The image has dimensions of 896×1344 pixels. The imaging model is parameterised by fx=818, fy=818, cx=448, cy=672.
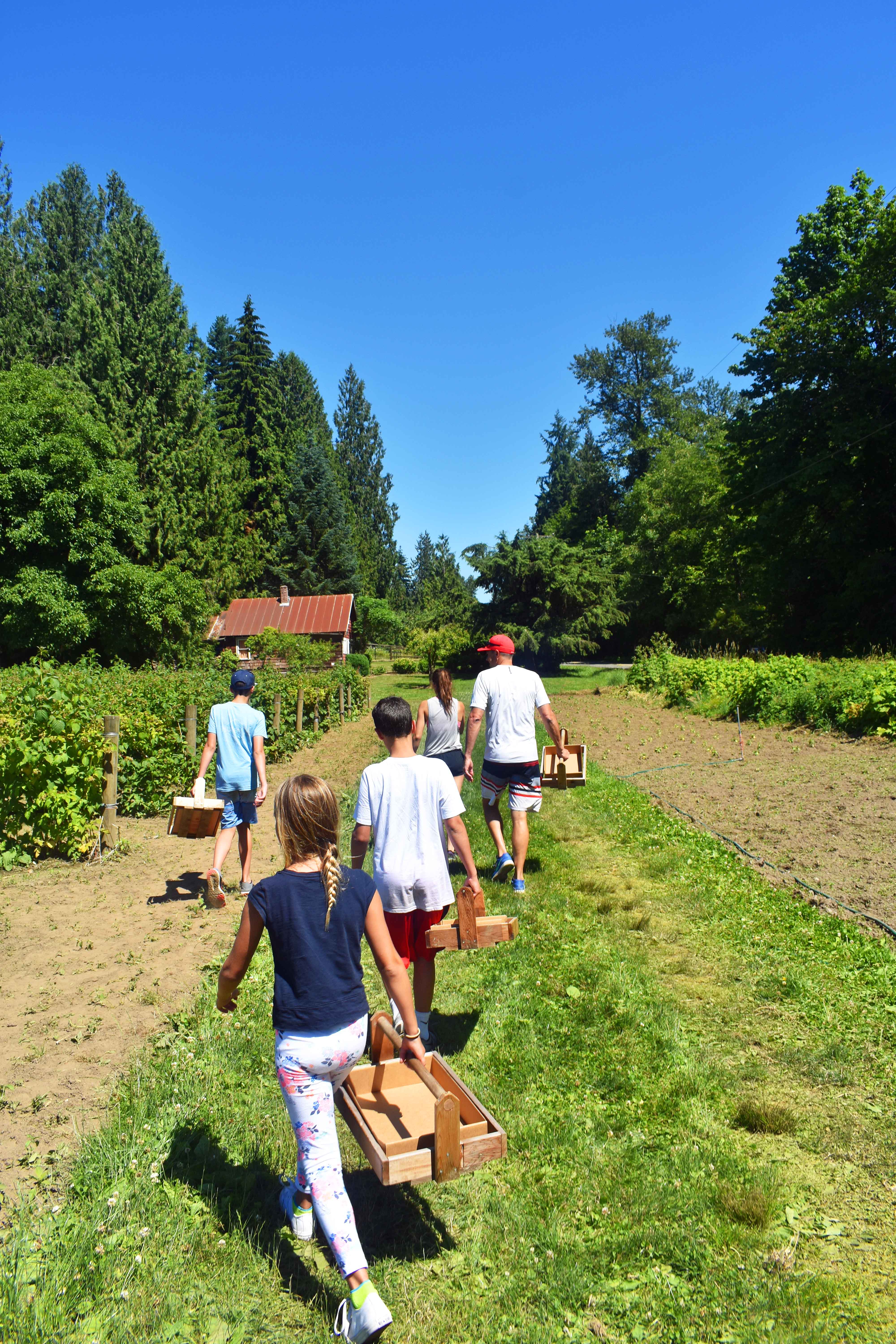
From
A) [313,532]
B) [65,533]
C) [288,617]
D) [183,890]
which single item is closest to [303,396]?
[313,532]

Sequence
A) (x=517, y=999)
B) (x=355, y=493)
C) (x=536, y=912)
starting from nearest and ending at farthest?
1. (x=517, y=999)
2. (x=536, y=912)
3. (x=355, y=493)

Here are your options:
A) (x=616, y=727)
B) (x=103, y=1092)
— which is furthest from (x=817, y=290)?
(x=103, y=1092)

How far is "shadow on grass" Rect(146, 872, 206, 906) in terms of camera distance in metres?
6.66

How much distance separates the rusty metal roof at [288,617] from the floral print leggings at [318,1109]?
39.2 meters

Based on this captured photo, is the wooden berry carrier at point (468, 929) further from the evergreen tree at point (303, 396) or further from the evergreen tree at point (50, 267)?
the evergreen tree at point (303, 396)

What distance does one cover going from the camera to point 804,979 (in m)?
4.81

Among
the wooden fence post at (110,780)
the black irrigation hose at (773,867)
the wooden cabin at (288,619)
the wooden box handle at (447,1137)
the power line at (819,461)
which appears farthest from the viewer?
the wooden cabin at (288,619)

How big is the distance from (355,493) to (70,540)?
4366 cm

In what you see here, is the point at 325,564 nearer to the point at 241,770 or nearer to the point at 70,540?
the point at 70,540

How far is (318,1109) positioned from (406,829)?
48.5 inches

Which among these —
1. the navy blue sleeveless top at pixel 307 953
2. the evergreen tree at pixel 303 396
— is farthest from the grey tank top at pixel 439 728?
the evergreen tree at pixel 303 396

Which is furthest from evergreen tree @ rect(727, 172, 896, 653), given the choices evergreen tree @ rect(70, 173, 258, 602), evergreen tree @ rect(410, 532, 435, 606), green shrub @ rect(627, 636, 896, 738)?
evergreen tree @ rect(410, 532, 435, 606)

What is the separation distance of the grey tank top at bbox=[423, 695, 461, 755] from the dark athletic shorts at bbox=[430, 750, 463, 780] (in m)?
0.02

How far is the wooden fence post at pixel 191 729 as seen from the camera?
10109 millimetres
